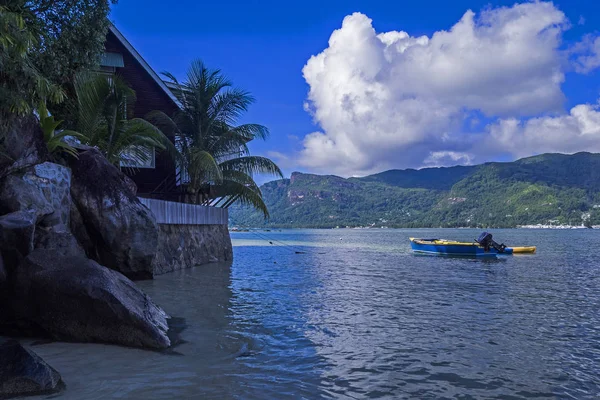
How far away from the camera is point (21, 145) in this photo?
9.40 meters

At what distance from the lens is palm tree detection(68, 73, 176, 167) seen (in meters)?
14.4

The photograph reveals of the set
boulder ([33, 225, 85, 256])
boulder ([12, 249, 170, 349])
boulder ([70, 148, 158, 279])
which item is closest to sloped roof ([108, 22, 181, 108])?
boulder ([70, 148, 158, 279])

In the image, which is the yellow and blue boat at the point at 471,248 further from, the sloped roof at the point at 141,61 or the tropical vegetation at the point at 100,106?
the sloped roof at the point at 141,61

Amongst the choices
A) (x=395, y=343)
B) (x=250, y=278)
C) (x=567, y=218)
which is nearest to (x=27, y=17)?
(x=395, y=343)

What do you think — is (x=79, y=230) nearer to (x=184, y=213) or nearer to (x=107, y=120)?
(x=107, y=120)

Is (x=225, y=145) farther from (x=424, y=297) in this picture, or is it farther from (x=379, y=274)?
(x=424, y=297)

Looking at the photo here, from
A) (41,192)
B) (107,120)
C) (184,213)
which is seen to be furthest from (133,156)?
(41,192)

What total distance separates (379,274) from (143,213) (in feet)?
37.1

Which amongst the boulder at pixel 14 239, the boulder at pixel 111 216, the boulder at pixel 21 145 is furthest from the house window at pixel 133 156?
the boulder at pixel 14 239

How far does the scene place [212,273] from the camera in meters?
17.9

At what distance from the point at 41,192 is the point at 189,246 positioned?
1097 centimetres

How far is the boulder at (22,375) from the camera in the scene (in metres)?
4.64

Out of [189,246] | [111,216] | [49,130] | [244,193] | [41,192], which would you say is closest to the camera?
[41,192]

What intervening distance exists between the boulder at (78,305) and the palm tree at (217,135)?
50.1 ft
